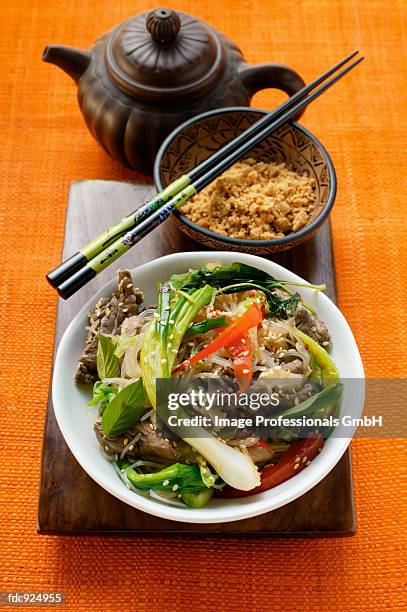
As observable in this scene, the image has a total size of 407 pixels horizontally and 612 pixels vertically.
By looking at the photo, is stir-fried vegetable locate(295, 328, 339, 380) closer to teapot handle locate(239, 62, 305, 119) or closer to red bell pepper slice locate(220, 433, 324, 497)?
red bell pepper slice locate(220, 433, 324, 497)

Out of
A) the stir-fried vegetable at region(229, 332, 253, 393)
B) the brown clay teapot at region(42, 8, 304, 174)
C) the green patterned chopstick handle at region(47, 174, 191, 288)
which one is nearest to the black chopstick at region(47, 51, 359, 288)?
the green patterned chopstick handle at region(47, 174, 191, 288)

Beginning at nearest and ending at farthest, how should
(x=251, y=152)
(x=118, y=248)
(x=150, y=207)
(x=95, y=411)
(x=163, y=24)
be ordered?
(x=95, y=411) < (x=118, y=248) < (x=150, y=207) < (x=163, y=24) < (x=251, y=152)

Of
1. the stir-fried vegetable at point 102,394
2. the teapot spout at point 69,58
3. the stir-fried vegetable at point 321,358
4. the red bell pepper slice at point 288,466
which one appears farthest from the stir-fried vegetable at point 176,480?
the teapot spout at point 69,58

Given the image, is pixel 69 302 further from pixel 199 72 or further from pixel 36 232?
pixel 199 72

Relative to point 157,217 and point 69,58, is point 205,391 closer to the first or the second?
point 157,217

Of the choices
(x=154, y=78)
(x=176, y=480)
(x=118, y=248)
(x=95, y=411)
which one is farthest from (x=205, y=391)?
(x=154, y=78)

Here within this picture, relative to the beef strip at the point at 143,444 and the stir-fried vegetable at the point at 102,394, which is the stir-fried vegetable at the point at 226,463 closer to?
the beef strip at the point at 143,444
